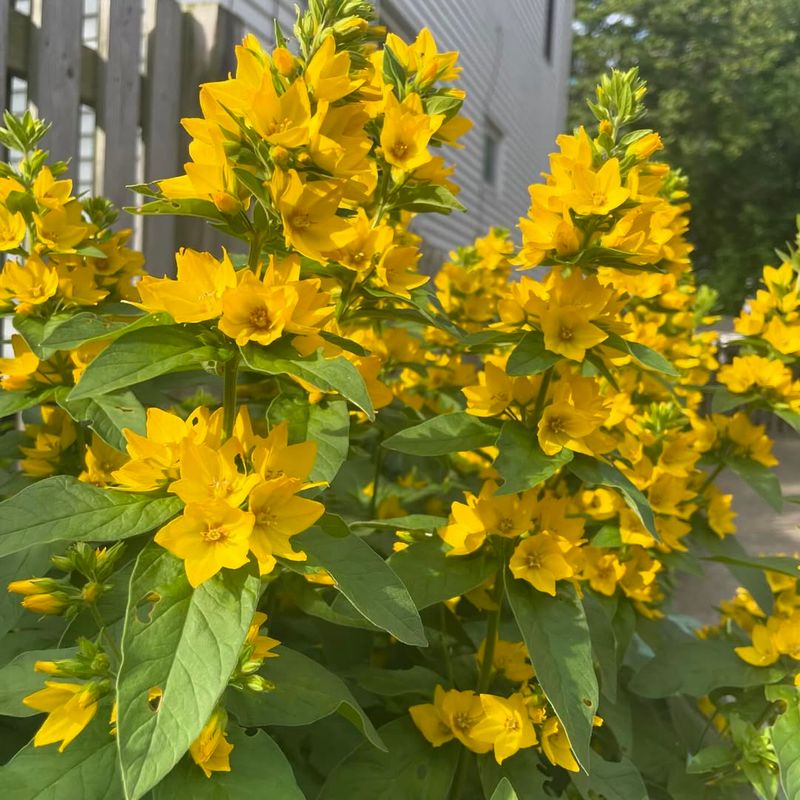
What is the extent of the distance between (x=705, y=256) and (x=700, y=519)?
22.0 metres

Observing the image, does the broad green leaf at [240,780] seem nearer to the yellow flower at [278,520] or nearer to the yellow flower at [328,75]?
the yellow flower at [278,520]

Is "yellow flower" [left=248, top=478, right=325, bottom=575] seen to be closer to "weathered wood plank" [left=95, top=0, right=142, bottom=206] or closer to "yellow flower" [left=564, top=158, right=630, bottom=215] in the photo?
"yellow flower" [left=564, top=158, right=630, bottom=215]

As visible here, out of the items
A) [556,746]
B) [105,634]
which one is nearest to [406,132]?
[105,634]

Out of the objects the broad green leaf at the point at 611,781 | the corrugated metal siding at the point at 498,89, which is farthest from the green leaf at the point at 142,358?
the corrugated metal siding at the point at 498,89

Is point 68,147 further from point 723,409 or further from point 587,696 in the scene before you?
point 587,696

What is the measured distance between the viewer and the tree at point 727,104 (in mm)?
19938

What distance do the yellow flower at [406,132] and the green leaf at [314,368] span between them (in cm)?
45

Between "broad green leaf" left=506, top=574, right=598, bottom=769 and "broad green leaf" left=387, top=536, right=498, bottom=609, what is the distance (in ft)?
0.16

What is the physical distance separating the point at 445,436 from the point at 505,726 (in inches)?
16.5

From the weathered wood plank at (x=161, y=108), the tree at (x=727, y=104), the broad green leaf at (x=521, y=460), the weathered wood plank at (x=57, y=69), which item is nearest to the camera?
the broad green leaf at (x=521, y=460)

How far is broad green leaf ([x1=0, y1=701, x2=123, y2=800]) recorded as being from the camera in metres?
0.88

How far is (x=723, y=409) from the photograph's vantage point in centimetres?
168

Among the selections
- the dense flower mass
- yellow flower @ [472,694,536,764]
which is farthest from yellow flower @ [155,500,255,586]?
yellow flower @ [472,694,536,764]

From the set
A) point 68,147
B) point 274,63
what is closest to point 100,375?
point 274,63
